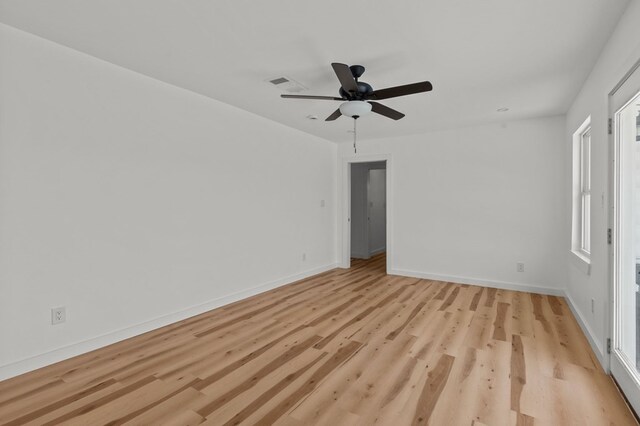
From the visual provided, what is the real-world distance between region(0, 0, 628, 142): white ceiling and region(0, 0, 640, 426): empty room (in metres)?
0.02

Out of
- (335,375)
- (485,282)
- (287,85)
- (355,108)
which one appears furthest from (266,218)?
(485,282)

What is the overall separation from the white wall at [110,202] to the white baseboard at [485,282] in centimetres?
268

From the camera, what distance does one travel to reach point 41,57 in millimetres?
2439

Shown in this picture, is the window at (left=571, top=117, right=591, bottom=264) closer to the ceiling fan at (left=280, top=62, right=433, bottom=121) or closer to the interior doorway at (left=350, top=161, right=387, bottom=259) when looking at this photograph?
the ceiling fan at (left=280, top=62, right=433, bottom=121)

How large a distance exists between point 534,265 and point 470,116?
7.79 feet

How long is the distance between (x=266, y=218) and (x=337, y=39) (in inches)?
111

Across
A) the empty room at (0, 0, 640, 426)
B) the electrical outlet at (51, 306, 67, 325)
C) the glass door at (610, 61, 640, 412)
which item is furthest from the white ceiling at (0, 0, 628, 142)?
the electrical outlet at (51, 306, 67, 325)

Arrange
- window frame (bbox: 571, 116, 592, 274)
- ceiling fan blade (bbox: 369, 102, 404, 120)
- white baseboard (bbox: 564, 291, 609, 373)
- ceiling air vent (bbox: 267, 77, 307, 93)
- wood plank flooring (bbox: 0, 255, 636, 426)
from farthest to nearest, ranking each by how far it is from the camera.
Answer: window frame (bbox: 571, 116, 592, 274), ceiling air vent (bbox: 267, 77, 307, 93), ceiling fan blade (bbox: 369, 102, 404, 120), white baseboard (bbox: 564, 291, 609, 373), wood plank flooring (bbox: 0, 255, 636, 426)

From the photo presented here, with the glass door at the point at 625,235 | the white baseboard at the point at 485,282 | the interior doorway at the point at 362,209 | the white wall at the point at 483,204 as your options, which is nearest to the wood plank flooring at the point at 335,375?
the glass door at the point at 625,235

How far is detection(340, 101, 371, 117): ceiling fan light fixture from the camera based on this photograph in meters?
2.81

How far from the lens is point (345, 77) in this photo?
7.96 ft

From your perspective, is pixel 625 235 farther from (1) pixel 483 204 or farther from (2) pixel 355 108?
(1) pixel 483 204

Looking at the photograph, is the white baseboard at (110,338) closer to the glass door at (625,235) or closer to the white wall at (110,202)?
the white wall at (110,202)

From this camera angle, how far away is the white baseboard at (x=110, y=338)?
2.34m
